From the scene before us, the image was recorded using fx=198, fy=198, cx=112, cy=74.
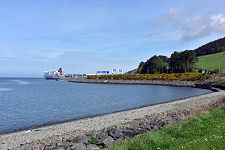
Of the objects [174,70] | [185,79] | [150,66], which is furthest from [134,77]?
[185,79]

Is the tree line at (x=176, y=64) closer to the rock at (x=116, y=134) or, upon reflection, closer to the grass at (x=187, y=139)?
the grass at (x=187, y=139)

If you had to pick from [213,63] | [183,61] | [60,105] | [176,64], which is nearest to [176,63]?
[176,64]

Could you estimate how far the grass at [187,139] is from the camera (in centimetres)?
824

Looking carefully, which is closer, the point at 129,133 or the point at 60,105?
the point at 129,133

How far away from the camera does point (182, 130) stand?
1131cm

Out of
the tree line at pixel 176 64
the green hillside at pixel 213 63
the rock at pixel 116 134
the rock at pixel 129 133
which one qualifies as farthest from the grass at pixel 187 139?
the tree line at pixel 176 64

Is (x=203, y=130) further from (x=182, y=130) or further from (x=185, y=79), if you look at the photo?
(x=185, y=79)

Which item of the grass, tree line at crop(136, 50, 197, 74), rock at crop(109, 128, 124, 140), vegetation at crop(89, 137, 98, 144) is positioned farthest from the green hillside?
vegetation at crop(89, 137, 98, 144)

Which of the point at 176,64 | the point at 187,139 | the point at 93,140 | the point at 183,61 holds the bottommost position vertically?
the point at 93,140

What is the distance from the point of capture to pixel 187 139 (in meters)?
9.66

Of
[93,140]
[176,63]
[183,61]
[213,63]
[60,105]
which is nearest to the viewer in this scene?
[93,140]

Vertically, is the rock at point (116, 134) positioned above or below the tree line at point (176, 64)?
below

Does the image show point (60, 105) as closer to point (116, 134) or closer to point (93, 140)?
point (116, 134)

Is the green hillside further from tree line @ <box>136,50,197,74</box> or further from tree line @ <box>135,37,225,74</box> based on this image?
tree line @ <box>136,50,197,74</box>
